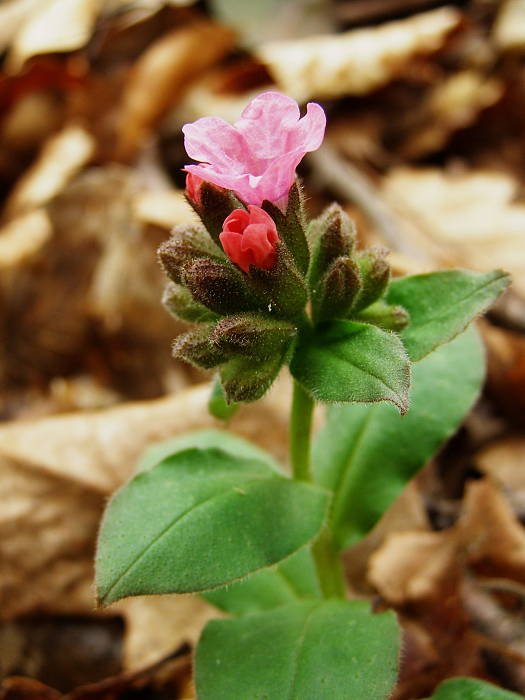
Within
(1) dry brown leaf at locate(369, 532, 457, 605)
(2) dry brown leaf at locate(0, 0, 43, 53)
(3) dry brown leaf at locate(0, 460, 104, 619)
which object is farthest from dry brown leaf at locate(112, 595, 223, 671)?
(2) dry brown leaf at locate(0, 0, 43, 53)

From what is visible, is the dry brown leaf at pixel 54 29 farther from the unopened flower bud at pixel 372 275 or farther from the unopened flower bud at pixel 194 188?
the unopened flower bud at pixel 372 275

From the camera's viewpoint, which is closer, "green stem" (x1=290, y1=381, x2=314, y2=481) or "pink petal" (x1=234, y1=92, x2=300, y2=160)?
"pink petal" (x1=234, y1=92, x2=300, y2=160)

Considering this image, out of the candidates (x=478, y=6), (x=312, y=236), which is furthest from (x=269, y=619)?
(x=478, y=6)

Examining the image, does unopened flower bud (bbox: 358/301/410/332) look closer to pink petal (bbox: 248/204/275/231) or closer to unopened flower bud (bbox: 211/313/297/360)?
unopened flower bud (bbox: 211/313/297/360)

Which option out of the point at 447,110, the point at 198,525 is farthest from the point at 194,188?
the point at 447,110

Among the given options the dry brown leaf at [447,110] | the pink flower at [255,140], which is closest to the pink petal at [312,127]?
the pink flower at [255,140]

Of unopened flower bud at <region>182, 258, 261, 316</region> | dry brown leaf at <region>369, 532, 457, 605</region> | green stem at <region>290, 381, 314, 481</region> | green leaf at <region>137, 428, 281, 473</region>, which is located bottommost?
dry brown leaf at <region>369, 532, 457, 605</region>

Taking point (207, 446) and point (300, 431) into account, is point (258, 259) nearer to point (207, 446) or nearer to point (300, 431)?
point (300, 431)

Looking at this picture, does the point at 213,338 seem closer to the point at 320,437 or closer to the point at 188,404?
the point at 320,437
